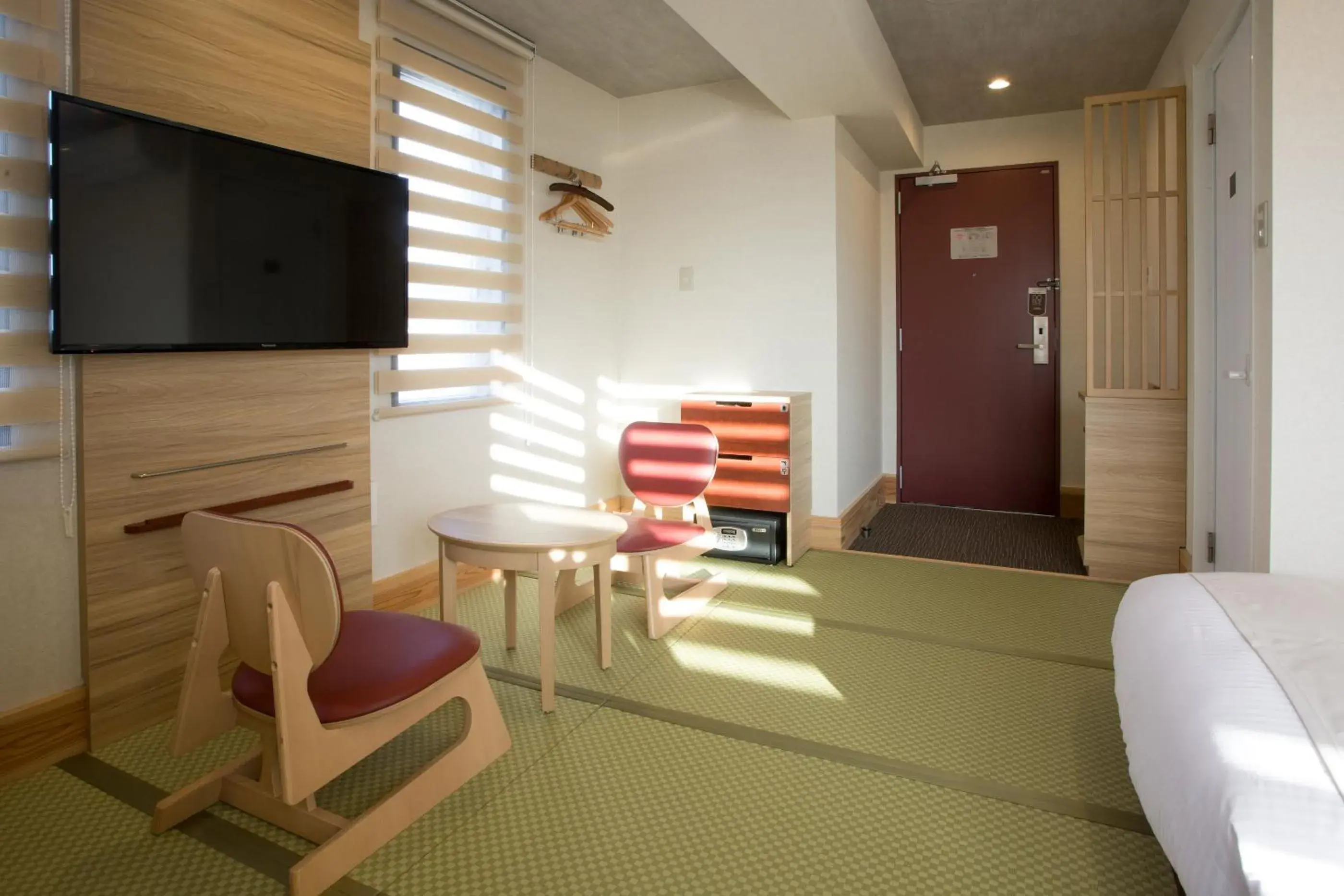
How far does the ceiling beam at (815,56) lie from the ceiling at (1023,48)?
0.14 meters

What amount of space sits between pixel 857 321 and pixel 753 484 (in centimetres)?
144

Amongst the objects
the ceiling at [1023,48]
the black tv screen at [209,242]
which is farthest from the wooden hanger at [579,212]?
the ceiling at [1023,48]

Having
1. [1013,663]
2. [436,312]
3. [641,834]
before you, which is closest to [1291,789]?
[641,834]

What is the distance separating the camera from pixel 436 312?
10.9 ft

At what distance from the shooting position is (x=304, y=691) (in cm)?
160

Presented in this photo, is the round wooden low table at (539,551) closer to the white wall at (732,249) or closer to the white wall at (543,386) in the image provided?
the white wall at (543,386)

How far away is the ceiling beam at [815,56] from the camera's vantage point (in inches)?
115

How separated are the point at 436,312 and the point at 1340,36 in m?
3.08

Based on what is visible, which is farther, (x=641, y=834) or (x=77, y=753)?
(x=77, y=753)

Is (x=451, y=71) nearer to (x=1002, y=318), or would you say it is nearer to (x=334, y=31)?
(x=334, y=31)

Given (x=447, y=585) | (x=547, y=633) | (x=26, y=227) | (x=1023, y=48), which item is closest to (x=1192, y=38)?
(x=1023, y=48)

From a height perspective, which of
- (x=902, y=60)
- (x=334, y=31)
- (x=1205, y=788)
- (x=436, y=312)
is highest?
(x=902, y=60)

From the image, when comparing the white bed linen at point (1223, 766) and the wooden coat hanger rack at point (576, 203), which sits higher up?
the wooden coat hanger rack at point (576, 203)

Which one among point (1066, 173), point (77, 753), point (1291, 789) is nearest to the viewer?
point (1291, 789)
